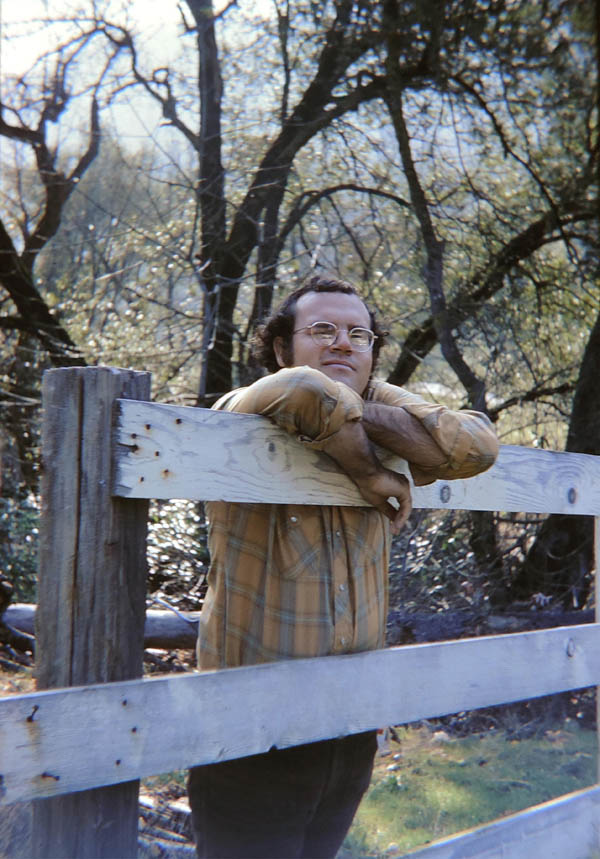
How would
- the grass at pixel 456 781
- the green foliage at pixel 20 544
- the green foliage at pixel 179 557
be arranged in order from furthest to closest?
the green foliage at pixel 20 544, the green foliage at pixel 179 557, the grass at pixel 456 781

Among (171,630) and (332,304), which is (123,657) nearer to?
(332,304)

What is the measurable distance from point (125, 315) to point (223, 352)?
1.23 metres

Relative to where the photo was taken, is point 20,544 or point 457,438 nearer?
point 457,438

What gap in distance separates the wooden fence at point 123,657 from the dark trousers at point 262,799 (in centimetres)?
15

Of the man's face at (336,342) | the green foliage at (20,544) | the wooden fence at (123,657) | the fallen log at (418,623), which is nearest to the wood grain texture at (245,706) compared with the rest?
the wooden fence at (123,657)

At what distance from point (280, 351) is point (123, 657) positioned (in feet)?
3.58

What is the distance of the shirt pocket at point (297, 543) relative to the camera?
1.98 meters

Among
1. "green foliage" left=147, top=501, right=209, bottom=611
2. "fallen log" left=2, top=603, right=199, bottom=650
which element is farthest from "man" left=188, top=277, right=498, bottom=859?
"green foliage" left=147, top=501, right=209, bottom=611

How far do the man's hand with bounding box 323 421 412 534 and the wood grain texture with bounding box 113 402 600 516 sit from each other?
0.04 metres

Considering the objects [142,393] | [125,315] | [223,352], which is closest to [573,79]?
[223,352]

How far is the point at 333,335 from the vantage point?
227cm

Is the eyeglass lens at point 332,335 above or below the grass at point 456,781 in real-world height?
above

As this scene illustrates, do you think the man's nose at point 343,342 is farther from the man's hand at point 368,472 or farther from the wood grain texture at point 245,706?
the wood grain texture at point 245,706

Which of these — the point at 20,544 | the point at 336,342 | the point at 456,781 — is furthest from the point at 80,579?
the point at 20,544
